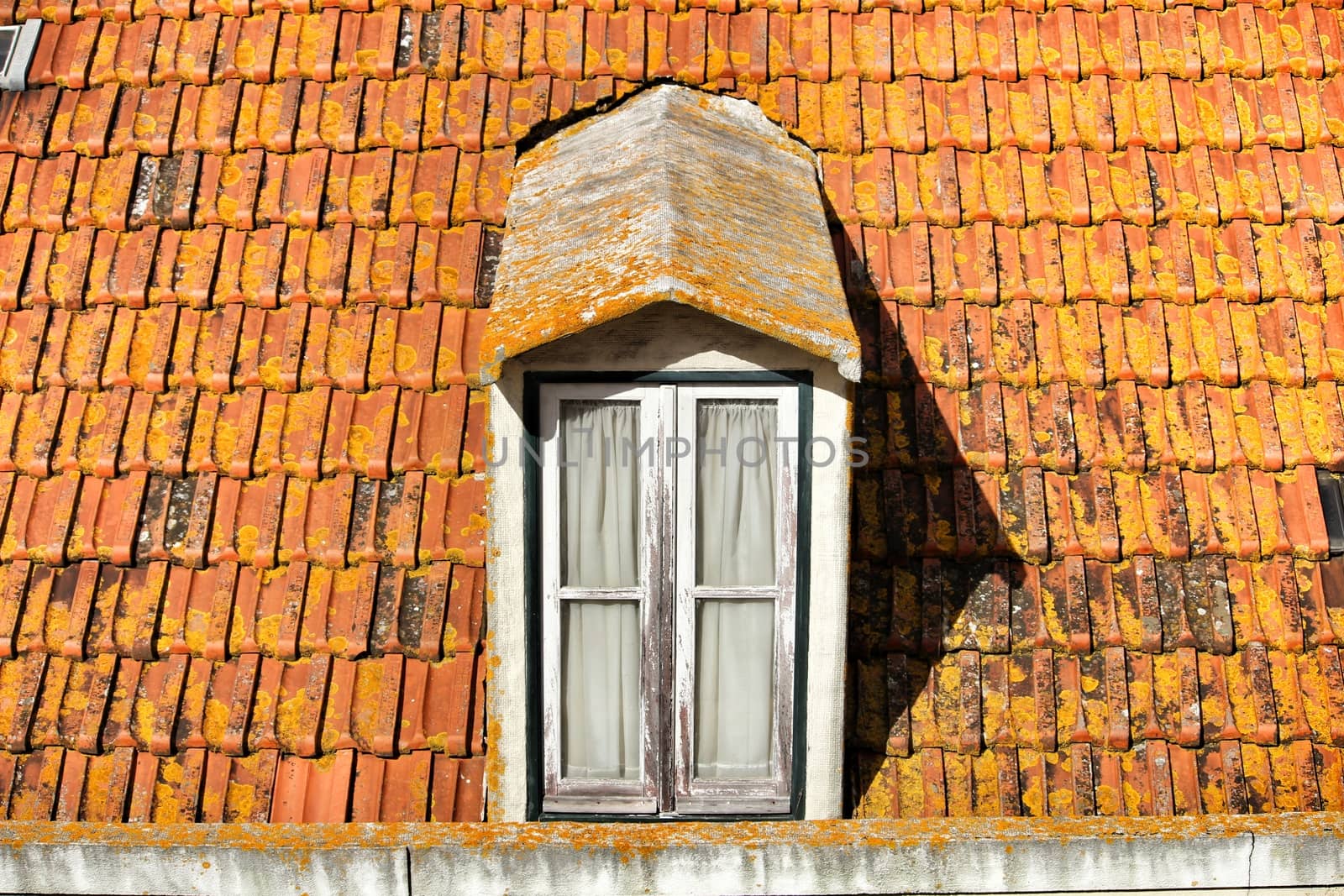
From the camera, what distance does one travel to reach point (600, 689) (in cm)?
378

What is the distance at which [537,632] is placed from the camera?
3738mm

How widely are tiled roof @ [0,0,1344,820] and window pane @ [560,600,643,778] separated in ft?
1.02

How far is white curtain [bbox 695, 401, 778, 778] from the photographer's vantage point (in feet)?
12.1

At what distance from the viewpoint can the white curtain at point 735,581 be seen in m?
3.69

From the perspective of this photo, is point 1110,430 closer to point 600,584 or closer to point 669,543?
point 669,543

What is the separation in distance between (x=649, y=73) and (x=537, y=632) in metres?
2.25

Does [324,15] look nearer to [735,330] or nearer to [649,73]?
[649,73]

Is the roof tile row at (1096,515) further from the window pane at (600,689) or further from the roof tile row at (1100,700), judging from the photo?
the window pane at (600,689)

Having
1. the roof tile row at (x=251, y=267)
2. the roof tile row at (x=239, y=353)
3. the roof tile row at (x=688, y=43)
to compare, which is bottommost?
the roof tile row at (x=239, y=353)

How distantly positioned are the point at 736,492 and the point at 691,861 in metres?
1.06

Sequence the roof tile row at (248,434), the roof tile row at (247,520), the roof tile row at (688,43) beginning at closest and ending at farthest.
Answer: the roof tile row at (247,520), the roof tile row at (248,434), the roof tile row at (688,43)

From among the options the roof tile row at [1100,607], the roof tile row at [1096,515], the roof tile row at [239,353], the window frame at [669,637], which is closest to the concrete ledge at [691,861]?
the window frame at [669,637]

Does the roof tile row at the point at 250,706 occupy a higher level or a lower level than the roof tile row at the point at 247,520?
lower

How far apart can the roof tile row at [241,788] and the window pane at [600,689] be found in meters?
0.32
